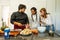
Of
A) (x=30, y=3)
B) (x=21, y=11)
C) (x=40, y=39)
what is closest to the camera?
(x=40, y=39)

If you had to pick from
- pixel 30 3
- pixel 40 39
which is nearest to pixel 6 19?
pixel 30 3

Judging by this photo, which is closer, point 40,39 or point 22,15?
point 40,39

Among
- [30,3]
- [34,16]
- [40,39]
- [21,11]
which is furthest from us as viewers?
[30,3]

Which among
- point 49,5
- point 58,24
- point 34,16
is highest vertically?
point 49,5

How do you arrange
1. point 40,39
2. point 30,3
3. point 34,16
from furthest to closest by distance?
1. point 30,3
2. point 34,16
3. point 40,39

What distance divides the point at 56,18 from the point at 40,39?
8.45ft

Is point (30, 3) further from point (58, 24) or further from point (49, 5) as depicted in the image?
point (58, 24)

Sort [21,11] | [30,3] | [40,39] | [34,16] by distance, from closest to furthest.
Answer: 1. [40,39]
2. [21,11]
3. [34,16]
4. [30,3]

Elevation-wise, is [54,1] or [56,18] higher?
[54,1]

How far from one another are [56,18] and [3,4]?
1613 millimetres

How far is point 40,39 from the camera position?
175cm

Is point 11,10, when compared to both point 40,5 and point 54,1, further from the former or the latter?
point 54,1

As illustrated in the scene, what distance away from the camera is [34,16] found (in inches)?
149

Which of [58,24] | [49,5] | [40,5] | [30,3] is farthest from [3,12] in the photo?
Answer: [58,24]
